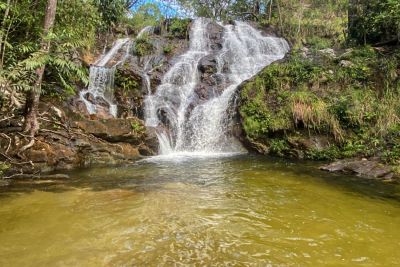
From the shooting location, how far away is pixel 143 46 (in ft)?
59.8

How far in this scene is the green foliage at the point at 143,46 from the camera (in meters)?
17.9

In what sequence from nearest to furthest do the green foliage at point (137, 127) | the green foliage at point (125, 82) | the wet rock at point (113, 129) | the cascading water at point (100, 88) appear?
the wet rock at point (113, 129) → the green foliage at point (137, 127) → the cascading water at point (100, 88) → the green foliage at point (125, 82)

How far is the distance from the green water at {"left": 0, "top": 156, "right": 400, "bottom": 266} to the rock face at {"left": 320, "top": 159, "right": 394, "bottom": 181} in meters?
0.60

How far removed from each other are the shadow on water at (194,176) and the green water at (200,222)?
0.04 meters

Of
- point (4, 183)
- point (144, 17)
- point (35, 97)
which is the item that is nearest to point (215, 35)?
point (144, 17)

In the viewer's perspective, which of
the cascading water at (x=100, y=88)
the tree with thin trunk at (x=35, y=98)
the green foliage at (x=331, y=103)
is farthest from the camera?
the cascading water at (x=100, y=88)

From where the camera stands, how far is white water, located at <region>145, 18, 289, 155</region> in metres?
12.0

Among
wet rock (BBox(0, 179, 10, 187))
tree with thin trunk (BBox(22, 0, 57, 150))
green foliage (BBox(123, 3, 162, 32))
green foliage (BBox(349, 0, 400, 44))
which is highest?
green foliage (BBox(123, 3, 162, 32))

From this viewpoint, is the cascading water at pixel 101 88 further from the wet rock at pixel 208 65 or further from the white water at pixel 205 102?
the wet rock at pixel 208 65

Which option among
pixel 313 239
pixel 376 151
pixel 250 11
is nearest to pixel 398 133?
pixel 376 151

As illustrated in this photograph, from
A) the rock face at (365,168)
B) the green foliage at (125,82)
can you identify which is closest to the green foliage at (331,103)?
the rock face at (365,168)

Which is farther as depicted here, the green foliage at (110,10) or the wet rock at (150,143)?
the green foliage at (110,10)

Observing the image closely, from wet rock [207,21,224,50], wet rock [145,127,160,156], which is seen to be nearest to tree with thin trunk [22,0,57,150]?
wet rock [145,127,160,156]

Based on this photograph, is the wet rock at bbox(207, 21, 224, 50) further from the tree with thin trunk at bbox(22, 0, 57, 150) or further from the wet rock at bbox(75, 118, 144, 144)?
the tree with thin trunk at bbox(22, 0, 57, 150)
